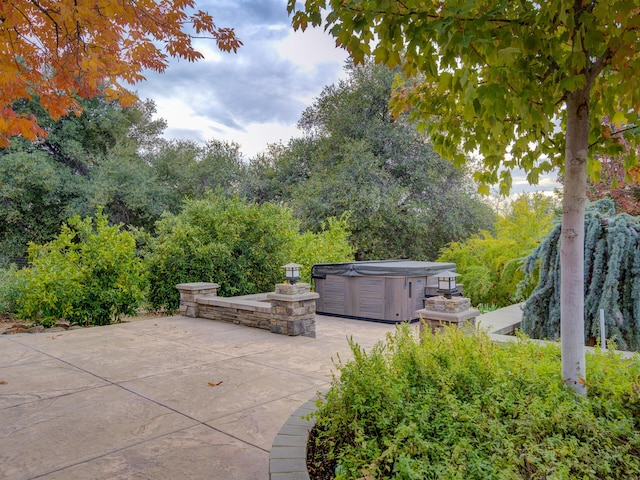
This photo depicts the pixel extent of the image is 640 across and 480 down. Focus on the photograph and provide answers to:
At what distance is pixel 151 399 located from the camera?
11.6 ft

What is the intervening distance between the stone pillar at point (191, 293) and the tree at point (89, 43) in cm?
299

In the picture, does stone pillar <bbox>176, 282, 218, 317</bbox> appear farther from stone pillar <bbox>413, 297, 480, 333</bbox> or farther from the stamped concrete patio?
stone pillar <bbox>413, 297, 480, 333</bbox>

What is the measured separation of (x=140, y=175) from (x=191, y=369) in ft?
38.6

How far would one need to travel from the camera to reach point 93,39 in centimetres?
565

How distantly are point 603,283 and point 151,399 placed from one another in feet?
15.1

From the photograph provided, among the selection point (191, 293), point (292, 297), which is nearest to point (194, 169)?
point (191, 293)

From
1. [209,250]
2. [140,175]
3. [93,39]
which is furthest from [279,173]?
[93,39]

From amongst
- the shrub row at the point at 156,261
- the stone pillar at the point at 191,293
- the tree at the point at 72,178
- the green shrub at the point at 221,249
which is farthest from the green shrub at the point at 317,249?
the tree at the point at 72,178

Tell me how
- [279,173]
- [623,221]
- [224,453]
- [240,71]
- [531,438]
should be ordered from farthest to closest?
[279,173] < [240,71] < [623,221] < [224,453] < [531,438]

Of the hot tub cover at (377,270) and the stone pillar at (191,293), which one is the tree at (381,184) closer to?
the hot tub cover at (377,270)

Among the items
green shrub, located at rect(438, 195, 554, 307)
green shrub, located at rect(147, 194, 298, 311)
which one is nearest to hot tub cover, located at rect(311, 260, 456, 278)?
green shrub, located at rect(147, 194, 298, 311)

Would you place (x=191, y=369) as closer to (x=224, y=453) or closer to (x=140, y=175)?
(x=224, y=453)

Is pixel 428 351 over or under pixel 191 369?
over

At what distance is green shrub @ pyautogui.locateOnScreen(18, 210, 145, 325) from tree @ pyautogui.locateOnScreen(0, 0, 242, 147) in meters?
2.08
